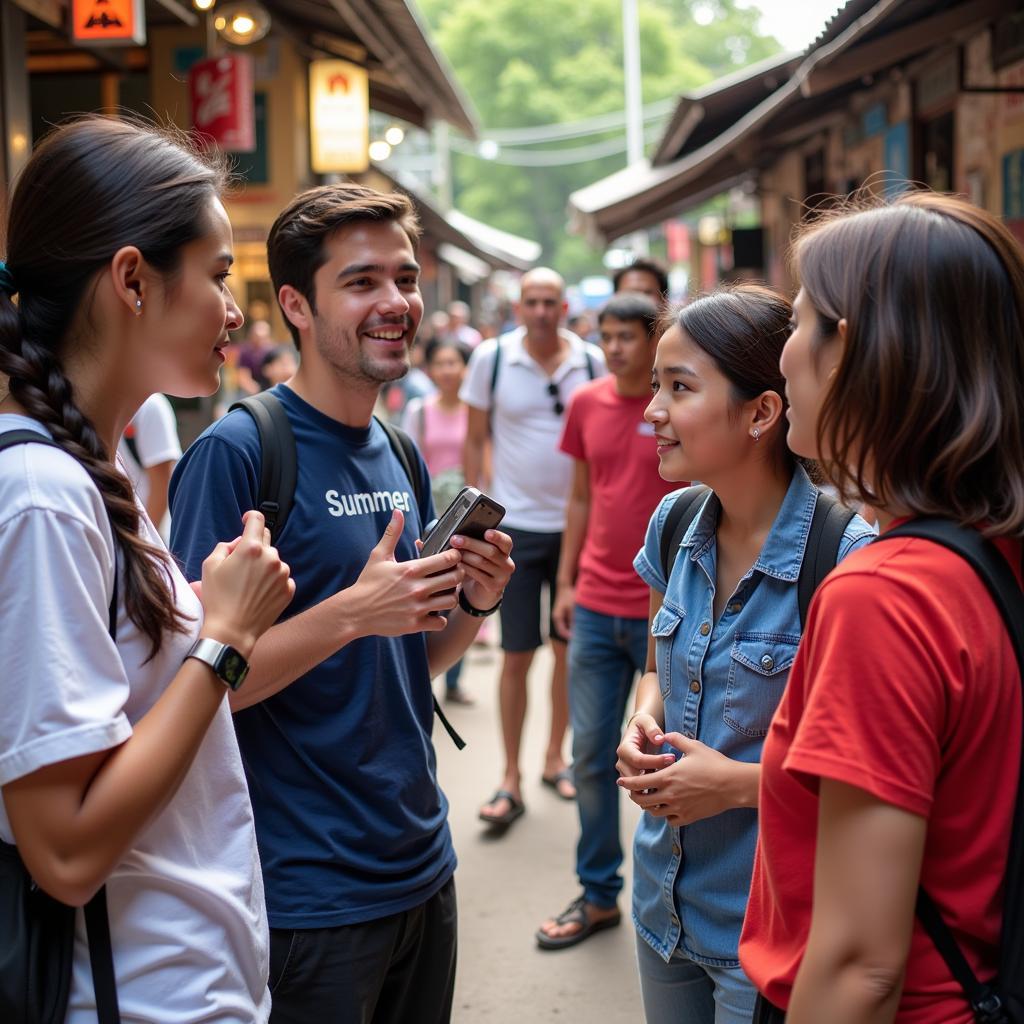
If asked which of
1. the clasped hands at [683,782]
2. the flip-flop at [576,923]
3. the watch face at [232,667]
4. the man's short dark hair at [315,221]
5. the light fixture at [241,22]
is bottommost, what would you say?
the flip-flop at [576,923]

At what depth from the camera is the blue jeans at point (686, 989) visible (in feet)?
7.38

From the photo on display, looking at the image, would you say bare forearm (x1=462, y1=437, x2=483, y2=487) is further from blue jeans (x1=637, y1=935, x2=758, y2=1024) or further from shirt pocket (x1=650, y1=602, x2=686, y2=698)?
blue jeans (x1=637, y1=935, x2=758, y2=1024)

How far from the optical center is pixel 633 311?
5.10 m

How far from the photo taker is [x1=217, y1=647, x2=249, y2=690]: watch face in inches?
64.1

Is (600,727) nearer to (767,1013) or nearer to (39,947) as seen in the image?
(767,1013)

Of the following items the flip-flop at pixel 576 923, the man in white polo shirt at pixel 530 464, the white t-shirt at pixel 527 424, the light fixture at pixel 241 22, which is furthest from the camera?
the light fixture at pixel 241 22

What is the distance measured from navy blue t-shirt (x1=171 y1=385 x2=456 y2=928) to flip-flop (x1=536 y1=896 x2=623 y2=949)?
213cm

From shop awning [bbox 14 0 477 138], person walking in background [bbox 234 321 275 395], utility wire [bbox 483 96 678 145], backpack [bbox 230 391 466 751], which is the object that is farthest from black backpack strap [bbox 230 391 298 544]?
utility wire [bbox 483 96 678 145]

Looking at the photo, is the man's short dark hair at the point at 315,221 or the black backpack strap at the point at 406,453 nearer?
the man's short dark hair at the point at 315,221

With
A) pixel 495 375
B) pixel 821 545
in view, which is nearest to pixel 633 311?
pixel 495 375

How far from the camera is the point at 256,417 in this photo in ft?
8.27

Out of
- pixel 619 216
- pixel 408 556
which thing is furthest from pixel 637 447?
pixel 619 216

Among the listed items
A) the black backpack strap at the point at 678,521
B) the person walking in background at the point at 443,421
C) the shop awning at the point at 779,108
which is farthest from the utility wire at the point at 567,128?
the black backpack strap at the point at 678,521

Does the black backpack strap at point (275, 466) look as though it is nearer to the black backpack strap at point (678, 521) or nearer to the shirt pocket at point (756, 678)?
the black backpack strap at point (678, 521)
